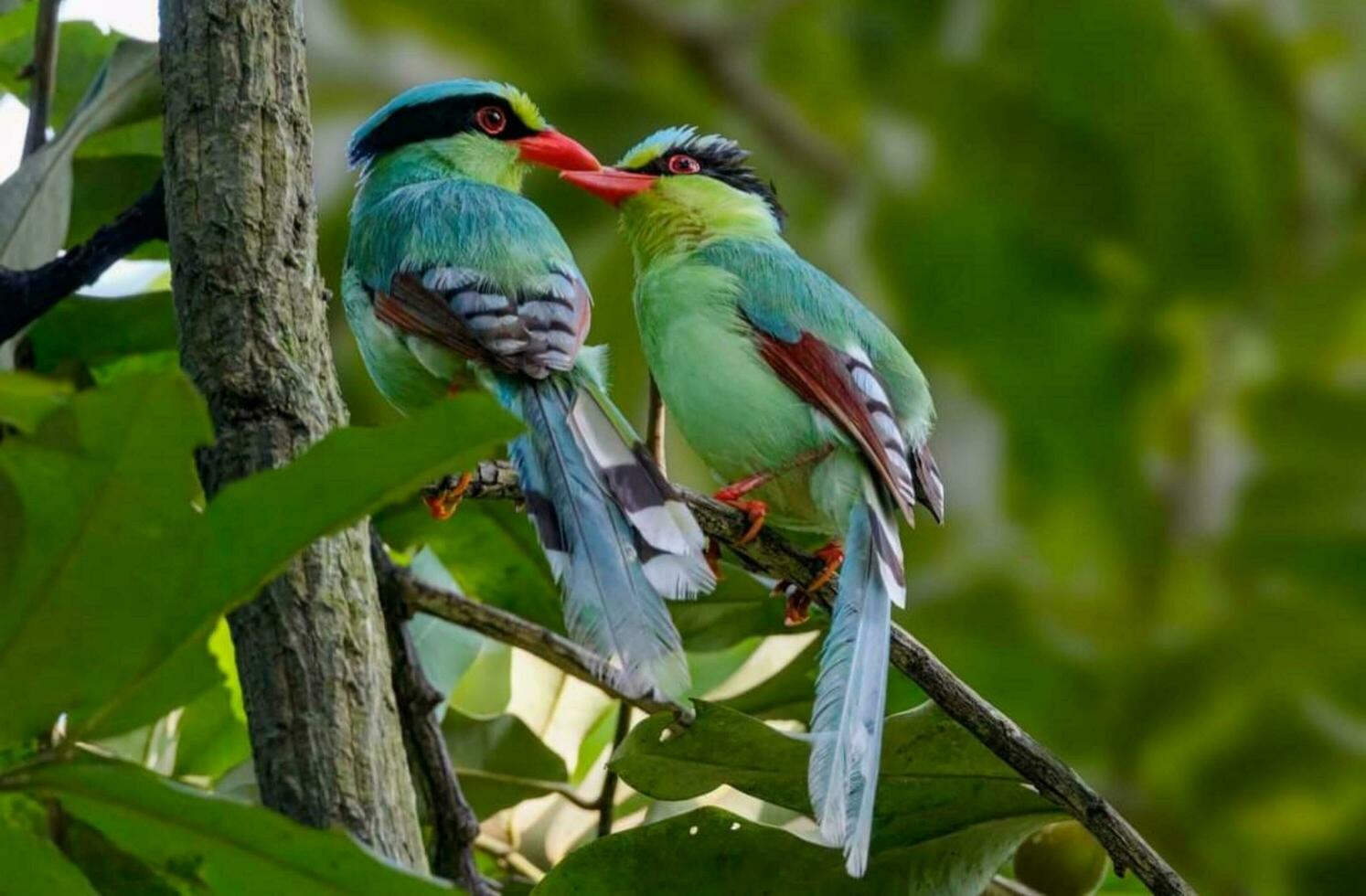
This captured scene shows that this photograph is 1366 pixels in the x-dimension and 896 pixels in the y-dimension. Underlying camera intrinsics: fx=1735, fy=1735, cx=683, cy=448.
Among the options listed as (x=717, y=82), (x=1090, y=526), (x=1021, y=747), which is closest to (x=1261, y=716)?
(x=1090, y=526)

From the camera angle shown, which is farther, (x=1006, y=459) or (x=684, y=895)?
(x=684, y=895)

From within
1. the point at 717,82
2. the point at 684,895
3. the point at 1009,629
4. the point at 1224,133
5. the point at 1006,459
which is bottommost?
the point at 684,895

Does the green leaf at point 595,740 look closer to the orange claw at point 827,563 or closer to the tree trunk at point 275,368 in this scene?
the orange claw at point 827,563

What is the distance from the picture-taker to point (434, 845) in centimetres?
213

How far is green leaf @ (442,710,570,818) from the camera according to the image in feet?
7.98

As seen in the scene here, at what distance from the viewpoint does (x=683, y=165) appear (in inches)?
105

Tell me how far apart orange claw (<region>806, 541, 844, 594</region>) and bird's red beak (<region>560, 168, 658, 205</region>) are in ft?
2.09

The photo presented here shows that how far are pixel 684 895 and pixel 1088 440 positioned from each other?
104 cm

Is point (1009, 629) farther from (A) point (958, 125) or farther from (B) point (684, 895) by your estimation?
(B) point (684, 895)

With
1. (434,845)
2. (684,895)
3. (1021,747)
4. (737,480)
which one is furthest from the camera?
(737,480)

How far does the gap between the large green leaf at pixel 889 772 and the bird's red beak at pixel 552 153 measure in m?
1.02

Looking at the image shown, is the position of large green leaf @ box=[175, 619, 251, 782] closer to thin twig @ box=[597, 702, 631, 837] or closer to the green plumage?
thin twig @ box=[597, 702, 631, 837]

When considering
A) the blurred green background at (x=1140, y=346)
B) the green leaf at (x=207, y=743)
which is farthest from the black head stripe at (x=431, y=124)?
the blurred green background at (x=1140, y=346)

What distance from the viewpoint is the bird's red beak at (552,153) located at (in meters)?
2.58
